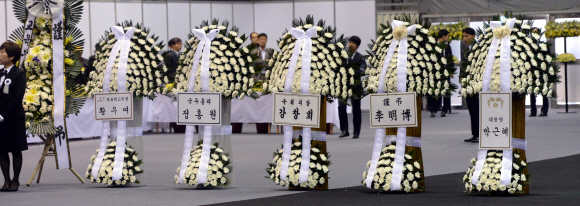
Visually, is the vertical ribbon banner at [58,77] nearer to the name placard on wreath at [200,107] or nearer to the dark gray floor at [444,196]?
the name placard on wreath at [200,107]

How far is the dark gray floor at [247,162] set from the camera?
6074mm

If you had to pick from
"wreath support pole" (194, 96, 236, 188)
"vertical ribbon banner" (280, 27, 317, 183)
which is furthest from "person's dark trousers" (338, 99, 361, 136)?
"vertical ribbon banner" (280, 27, 317, 183)

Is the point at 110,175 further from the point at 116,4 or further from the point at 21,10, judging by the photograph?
the point at 116,4

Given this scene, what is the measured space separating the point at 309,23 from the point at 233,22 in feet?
45.7

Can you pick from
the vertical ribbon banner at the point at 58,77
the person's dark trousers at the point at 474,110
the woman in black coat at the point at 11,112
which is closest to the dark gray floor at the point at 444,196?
the woman in black coat at the point at 11,112

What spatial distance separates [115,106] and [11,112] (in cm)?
91

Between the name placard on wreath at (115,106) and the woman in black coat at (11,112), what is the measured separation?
0.68 metres

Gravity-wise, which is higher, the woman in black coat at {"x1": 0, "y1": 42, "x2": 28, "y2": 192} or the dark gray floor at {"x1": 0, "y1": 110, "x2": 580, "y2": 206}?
the woman in black coat at {"x1": 0, "y1": 42, "x2": 28, "y2": 192}

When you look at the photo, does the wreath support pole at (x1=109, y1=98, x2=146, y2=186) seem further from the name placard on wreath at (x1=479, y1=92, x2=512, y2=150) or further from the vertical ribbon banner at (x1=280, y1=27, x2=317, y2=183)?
the name placard on wreath at (x1=479, y1=92, x2=512, y2=150)

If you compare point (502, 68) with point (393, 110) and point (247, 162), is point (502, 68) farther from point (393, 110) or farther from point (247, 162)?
point (247, 162)

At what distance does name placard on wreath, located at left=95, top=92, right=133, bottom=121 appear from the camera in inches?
266

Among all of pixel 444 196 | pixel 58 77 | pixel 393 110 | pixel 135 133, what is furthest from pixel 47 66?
pixel 444 196

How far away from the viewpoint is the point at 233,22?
20062 millimetres

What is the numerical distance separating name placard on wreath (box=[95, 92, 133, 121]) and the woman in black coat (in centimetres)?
68
